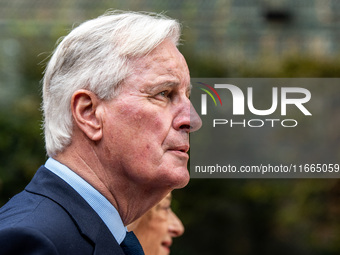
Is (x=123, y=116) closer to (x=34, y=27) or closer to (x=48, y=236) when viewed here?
(x=48, y=236)

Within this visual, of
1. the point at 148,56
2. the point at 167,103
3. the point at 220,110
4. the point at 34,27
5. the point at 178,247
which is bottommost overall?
the point at 178,247

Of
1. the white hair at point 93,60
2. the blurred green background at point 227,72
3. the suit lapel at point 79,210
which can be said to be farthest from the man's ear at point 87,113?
the blurred green background at point 227,72

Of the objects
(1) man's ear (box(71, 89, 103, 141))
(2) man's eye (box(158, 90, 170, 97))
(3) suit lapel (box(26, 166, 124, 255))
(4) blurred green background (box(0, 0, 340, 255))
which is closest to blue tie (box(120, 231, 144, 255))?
(3) suit lapel (box(26, 166, 124, 255))

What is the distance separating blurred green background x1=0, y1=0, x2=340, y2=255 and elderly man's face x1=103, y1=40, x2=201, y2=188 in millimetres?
5810

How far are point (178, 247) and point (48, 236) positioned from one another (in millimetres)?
6458

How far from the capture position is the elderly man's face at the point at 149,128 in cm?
179

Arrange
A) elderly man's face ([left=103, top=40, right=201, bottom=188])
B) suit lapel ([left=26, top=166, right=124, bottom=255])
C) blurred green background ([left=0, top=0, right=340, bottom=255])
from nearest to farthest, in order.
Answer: suit lapel ([left=26, top=166, right=124, bottom=255])
elderly man's face ([left=103, top=40, right=201, bottom=188])
blurred green background ([left=0, top=0, right=340, bottom=255])

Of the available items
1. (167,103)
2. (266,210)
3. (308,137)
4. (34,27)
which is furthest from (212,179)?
(167,103)

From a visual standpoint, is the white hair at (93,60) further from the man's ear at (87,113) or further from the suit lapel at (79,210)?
the suit lapel at (79,210)

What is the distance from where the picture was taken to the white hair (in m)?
1.83

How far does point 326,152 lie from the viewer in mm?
7855

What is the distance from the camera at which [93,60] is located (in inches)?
72.3

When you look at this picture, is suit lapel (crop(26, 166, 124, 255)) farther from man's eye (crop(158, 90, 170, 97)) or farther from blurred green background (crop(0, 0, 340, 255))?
blurred green background (crop(0, 0, 340, 255))

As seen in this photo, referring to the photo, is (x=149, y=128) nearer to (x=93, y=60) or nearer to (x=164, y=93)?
(x=164, y=93)
